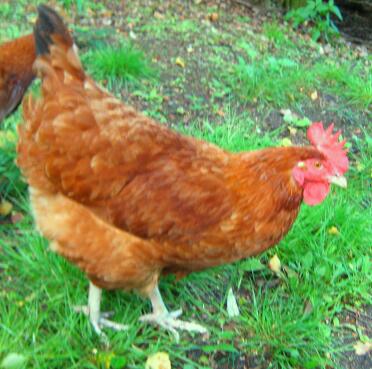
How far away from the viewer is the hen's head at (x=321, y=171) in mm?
2217

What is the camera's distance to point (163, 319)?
8.61ft

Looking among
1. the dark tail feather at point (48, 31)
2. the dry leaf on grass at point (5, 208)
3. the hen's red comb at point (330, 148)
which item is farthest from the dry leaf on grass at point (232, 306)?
the dark tail feather at point (48, 31)

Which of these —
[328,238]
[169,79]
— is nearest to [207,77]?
[169,79]

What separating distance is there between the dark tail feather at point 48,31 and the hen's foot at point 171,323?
1.37 m

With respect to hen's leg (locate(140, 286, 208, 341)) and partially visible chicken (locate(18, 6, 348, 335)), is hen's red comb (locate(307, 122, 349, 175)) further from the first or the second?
hen's leg (locate(140, 286, 208, 341))

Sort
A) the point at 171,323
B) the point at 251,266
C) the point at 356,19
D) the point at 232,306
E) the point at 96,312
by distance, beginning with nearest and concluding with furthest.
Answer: the point at 96,312 → the point at 171,323 → the point at 232,306 → the point at 251,266 → the point at 356,19

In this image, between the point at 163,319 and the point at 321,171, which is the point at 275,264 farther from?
the point at 321,171

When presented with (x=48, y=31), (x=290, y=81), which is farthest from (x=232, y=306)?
(x=290, y=81)

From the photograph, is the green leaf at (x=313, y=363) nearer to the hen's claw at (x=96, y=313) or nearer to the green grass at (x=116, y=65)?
the hen's claw at (x=96, y=313)

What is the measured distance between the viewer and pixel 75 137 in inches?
89.0

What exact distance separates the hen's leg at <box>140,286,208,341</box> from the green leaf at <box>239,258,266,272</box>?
46 cm

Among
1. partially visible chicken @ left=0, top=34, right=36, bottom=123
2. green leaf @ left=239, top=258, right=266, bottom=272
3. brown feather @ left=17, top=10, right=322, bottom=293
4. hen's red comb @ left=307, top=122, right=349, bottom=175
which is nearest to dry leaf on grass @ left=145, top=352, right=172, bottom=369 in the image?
brown feather @ left=17, top=10, right=322, bottom=293

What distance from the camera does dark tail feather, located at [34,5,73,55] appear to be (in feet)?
7.74

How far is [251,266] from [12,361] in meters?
1.37
